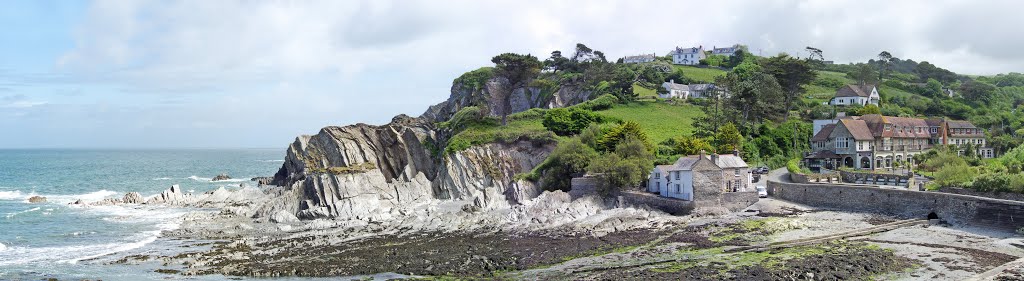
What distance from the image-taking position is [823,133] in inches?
2421

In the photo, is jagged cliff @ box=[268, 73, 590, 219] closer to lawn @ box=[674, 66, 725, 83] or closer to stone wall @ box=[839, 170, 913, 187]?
stone wall @ box=[839, 170, 913, 187]

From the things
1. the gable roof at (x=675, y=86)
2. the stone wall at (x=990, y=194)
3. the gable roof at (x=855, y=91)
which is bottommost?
the stone wall at (x=990, y=194)

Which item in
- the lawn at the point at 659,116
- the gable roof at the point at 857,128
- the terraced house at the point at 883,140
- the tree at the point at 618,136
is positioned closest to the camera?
the tree at the point at 618,136

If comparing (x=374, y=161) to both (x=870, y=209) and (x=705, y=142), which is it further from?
(x=870, y=209)

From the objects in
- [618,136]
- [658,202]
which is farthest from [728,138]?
[658,202]

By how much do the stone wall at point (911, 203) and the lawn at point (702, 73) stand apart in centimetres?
5086

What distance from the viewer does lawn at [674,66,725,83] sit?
325 ft

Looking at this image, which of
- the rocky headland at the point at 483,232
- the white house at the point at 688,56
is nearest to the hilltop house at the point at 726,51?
the white house at the point at 688,56

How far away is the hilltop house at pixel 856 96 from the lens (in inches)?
3034

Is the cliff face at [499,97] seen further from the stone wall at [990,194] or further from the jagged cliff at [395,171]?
the stone wall at [990,194]

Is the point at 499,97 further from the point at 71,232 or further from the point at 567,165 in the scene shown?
the point at 71,232

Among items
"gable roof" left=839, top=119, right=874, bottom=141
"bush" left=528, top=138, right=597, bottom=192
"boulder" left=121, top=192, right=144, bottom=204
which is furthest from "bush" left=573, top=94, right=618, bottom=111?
"boulder" left=121, top=192, right=144, bottom=204

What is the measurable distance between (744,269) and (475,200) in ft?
88.3

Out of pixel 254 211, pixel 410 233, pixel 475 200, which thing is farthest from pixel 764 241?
pixel 254 211
